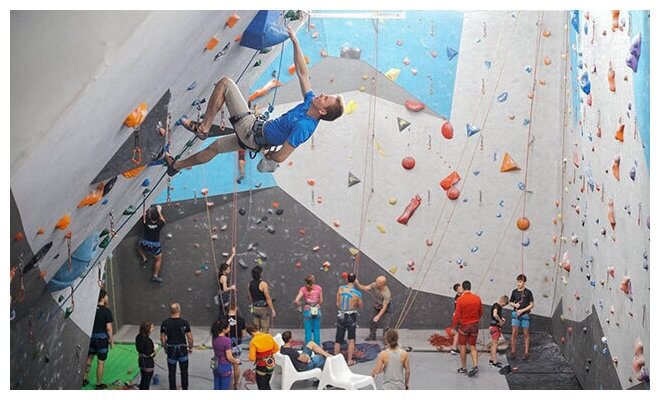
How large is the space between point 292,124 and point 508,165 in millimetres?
2505

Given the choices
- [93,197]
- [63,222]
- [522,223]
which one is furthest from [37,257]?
[522,223]

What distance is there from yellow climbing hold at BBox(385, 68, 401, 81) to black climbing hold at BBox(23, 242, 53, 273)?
3.66 metres

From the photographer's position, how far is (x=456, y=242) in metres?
9.24

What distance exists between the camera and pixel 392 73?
8.98m

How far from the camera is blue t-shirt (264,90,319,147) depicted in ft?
24.3

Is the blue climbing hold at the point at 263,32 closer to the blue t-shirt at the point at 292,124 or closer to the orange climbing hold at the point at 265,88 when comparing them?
the blue t-shirt at the point at 292,124

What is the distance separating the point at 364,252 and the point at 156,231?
1.83 metres

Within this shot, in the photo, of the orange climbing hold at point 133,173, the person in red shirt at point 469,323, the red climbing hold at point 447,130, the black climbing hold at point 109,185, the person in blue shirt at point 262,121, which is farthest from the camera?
the red climbing hold at point 447,130

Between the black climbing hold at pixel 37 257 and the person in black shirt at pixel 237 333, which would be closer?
the black climbing hold at pixel 37 257

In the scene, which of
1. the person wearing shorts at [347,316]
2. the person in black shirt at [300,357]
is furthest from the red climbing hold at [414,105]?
the person in black shirt at [300,357]

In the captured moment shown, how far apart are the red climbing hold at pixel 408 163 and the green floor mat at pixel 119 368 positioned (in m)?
2.60

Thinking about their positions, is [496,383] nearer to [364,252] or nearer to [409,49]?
[364,252]

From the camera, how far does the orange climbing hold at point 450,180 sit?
30.1 ft

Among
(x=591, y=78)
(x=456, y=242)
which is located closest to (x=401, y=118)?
(x=456, y=242)
